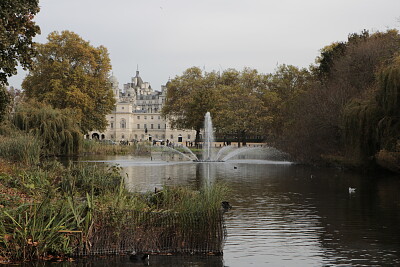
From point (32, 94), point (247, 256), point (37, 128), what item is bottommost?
point (247, 256)

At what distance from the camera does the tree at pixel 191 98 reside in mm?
67938

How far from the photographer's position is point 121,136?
14212 cm

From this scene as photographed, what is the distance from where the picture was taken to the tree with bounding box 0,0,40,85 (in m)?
16.6

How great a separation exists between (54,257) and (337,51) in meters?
40.1

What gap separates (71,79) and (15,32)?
39730 mm

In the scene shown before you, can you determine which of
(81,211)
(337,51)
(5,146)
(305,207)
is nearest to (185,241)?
(81,211)

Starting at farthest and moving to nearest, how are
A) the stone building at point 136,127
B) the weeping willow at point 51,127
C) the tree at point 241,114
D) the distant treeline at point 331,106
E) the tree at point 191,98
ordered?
the stone building at point 136,127, the tree at point 191,98, the tree at point 241,114, the weeping willow at point 51,127, the distant treeline at point 331,106

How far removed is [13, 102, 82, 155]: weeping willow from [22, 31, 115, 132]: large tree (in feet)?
29.7

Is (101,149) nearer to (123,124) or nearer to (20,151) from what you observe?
(20,151)

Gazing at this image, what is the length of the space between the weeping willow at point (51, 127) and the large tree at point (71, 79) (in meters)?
9.04

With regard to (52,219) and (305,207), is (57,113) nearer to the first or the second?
(305,207)

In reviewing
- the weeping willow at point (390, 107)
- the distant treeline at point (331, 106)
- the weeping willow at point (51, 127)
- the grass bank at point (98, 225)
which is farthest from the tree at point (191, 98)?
the grass bank at point (98, 225)

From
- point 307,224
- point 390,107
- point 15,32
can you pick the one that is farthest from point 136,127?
point 307,224

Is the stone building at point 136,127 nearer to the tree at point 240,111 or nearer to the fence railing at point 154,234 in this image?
the tree at point 240,111
